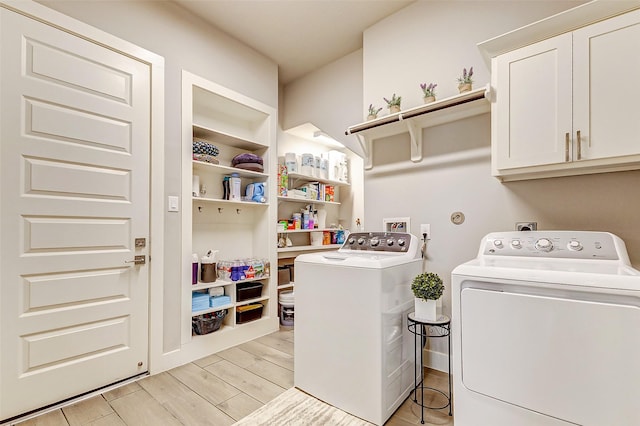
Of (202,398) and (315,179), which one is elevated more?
(315,179)

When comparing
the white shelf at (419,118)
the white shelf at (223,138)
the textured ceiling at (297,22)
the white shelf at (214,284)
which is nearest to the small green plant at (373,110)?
the white shelf at (419,118)

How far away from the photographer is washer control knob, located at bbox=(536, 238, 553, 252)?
1561 mm

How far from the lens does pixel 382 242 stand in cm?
211

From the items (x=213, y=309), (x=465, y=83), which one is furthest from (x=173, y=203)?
(x=465, y=83)

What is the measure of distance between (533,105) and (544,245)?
2.46 ft

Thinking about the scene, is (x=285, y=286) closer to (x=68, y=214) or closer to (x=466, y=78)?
(x=68, y=214)

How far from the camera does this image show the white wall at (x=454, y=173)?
1.69m

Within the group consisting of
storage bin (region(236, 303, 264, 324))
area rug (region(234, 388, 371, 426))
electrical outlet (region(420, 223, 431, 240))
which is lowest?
area rug (region(234, 388, 371, 426))

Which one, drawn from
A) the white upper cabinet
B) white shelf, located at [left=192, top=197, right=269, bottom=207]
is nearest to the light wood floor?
white shelf, located at [left=192, top=197, right=269, bottom=207]

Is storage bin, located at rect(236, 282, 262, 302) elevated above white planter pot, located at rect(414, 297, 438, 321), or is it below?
below

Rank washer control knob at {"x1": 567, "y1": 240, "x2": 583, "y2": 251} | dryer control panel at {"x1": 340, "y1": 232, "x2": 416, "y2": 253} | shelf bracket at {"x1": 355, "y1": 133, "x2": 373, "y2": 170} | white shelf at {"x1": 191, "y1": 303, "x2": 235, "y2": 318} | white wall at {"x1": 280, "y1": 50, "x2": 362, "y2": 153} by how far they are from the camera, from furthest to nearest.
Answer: white wall at {"x1": 280, "y1": 50, "x2": 362, "y2": 153} → shelf bracket at {"x1": 355, "y1": 133, "x2": 373, "y2": 170} → white shelf at {"x1": 191, "y1": 303, "x2": 235, "y2": 318} → dryer control panel at {"x1": 340, "y1": 232, "x2": 416, "y2": 253} → washer control knob at {"x1": 567, "y1": 240, "x2": 583, "y2": 251}

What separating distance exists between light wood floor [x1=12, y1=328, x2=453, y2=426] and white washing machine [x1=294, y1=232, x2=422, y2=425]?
0.18m

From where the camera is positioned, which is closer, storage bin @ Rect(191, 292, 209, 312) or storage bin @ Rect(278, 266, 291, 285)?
storage bin @ Rect(191, 292, 209, 312)

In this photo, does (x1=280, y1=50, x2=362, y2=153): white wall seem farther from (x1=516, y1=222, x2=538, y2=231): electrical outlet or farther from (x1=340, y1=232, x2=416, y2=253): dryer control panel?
(x1=516, y1=222, x2=538, y2=231): electrical outlet
